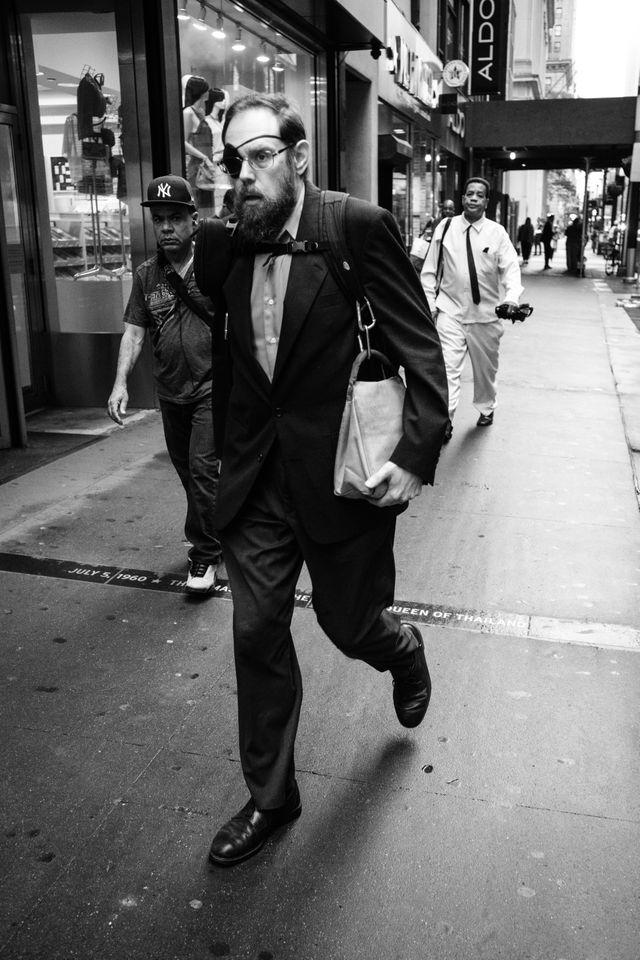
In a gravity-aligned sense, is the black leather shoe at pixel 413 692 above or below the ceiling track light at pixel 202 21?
below

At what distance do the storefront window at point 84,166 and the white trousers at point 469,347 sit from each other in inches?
119

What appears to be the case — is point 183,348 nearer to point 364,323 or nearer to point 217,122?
point 364,323

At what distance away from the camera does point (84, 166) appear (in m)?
8.80

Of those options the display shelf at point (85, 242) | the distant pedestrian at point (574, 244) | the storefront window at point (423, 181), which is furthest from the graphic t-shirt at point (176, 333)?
the distant pedestrian at point (574, 244)

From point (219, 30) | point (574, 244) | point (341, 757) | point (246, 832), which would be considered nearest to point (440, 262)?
point (219, 30)

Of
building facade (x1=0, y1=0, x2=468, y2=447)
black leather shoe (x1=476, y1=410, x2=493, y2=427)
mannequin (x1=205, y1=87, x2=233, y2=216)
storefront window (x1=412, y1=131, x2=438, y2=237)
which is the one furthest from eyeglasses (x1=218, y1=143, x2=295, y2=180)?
storefront window (x1=412, y1=131, x2=438, y2=237)

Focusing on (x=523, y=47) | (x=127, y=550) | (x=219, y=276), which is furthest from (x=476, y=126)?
(x=523, y=47)

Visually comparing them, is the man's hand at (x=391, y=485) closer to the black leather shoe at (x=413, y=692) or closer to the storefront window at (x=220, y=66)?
the black leather shoe at (x=413, y=692)

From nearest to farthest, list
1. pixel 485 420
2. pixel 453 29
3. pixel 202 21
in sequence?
1. pixel 485 420
2. pixel 202 21
3. pixel 453 29

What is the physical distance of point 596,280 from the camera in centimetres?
2945

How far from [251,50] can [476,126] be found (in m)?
20.1

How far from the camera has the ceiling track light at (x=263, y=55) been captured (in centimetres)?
1088

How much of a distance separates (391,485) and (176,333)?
2314 millimetres

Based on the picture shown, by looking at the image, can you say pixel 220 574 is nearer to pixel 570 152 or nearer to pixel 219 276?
pixel 219 276
